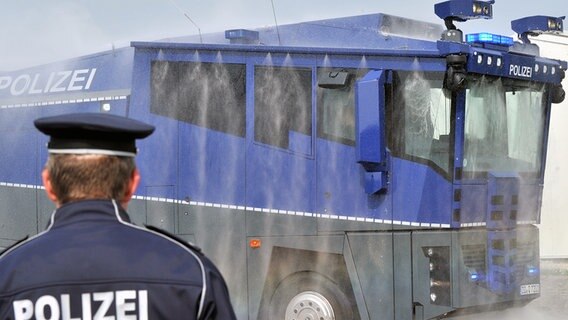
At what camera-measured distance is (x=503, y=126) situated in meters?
8.13

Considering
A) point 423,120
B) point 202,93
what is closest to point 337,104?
point 423,120

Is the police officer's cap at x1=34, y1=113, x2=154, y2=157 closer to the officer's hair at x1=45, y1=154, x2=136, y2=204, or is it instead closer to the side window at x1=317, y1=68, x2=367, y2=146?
the officer's hair at x1=45, y1=154, x2=136, y2=204

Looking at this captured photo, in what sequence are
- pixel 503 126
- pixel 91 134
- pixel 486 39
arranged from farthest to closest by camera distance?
pixel 503 126, pixel 486 39, pixel 91 134

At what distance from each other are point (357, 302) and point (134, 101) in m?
2.69

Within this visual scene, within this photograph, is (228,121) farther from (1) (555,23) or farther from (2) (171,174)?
(1) (555,23)

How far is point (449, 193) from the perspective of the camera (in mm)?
7656

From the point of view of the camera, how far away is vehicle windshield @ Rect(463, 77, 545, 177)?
7.86m

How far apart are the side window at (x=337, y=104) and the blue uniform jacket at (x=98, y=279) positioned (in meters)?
5.35

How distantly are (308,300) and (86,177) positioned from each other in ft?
17.9

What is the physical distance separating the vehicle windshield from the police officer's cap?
18.3 feet

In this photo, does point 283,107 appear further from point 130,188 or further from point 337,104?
point 130,188

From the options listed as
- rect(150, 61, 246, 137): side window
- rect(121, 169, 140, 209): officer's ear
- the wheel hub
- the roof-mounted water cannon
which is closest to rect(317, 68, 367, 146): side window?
rect(150, 61, 246, 137): side window

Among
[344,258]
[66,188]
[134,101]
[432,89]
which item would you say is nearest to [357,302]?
[344,258]

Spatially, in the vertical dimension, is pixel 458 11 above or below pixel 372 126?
above
